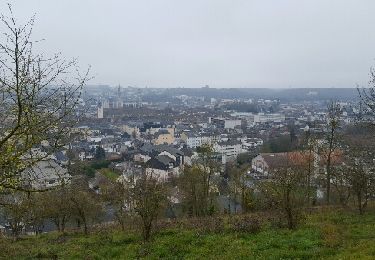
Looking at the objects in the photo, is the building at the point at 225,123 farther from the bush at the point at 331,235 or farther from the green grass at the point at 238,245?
the bush at the point at 331,235

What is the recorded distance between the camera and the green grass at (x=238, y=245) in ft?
33.0

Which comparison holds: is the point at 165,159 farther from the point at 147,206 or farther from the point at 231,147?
the point at 147,206

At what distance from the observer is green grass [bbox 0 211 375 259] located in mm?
10070

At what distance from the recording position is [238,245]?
1134 cm

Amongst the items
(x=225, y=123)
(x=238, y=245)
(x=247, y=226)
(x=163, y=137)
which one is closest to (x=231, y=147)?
(x=163, y=137)

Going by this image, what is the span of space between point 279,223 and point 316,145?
15.4 m

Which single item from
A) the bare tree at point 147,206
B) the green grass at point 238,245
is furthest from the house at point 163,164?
the bare tree at point 147,206

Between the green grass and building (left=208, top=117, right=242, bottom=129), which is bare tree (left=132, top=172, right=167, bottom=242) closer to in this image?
the green grass

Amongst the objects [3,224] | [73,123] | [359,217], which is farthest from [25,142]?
[3,224]

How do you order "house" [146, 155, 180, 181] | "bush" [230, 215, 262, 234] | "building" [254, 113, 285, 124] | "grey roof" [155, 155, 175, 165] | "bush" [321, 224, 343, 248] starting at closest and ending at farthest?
"bush" [321, 224, 343, 248]
"bush" [230, 215, 262, 234]
"house" [146, 155, 180, 181]
"grey roof" [155, 155, 175, 165]
"building" [254, 113, 285, 124]

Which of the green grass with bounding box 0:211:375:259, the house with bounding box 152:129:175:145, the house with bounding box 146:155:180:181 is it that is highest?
the green grass with bounding box 0:211:375:259

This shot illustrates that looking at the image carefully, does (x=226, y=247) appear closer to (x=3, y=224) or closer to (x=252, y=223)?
(x=252, y=223)

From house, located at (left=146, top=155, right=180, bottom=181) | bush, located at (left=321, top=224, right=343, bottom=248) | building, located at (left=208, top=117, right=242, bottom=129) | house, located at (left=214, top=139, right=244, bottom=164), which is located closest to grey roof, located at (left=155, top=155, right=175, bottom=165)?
house, located at (left=146, top=155, right=180, bottom=181)

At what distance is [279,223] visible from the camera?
13.4 m
